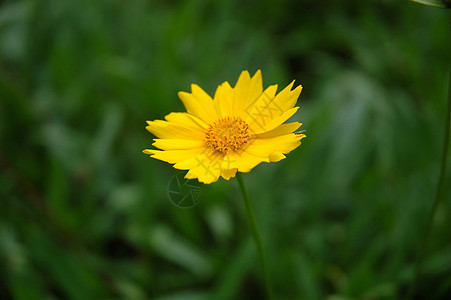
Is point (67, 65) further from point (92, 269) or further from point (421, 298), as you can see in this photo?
point (421, 298)

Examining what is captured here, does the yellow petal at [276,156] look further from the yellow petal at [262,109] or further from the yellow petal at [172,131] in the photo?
the yellow petal at [172,131]

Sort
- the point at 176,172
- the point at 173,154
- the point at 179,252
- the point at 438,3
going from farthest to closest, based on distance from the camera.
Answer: the point at 176,172 < the point at 179,252 < the point at 173,154 < the point at 438,3

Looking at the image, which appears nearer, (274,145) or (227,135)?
(274,145)

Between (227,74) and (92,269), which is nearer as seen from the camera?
(92,269)

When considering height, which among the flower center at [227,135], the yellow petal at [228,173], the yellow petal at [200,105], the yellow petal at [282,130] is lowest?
the yellow petal at [228,173]

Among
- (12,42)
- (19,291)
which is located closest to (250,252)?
(19,291)

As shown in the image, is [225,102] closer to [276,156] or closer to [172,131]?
[172,131]

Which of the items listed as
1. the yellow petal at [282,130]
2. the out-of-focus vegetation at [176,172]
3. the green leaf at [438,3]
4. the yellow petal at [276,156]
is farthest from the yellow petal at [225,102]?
the out-of-focus vegetation at [176,172]

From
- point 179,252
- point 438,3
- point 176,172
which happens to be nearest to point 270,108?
point 438,3
